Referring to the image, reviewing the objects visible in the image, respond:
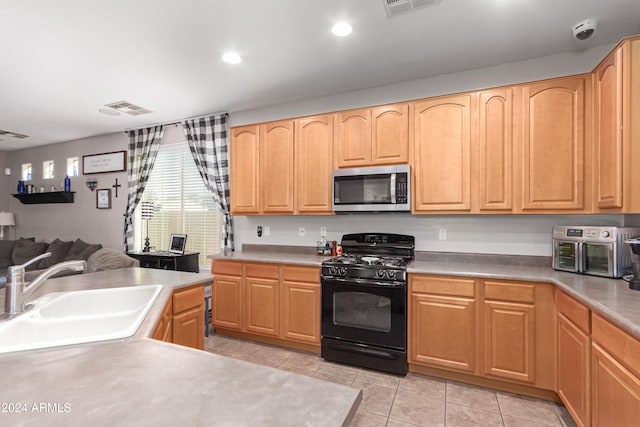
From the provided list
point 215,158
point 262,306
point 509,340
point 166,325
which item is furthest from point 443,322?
point 215,158

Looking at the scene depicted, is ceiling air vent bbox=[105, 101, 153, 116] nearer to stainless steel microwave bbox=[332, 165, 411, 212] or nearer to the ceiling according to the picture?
the ceiling

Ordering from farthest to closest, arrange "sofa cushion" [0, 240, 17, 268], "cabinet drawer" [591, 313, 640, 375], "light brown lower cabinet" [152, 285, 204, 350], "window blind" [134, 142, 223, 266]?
"sofa cushion" [0, 240, 17, 268], "window blind" [134, 142, 223, 266], "light brown lower cabinet" [152, 285, 204, 350], "cabinet drawer" [591, 313, 640, 375]

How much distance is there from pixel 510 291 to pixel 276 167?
2.40 m

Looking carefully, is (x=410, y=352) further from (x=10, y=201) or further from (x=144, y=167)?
(x=10, y=201)

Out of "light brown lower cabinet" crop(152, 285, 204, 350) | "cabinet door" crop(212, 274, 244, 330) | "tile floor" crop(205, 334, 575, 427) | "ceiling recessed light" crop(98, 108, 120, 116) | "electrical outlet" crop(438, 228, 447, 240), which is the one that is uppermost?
"ceiling recessed light" crop(98, 108, 120, 116)

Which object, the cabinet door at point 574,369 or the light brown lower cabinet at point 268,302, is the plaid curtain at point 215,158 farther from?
the cabinet door at point 574,369

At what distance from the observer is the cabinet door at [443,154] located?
2668 millimetres

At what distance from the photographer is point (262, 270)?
321cm

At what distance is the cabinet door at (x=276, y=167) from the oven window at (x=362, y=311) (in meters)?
1.13

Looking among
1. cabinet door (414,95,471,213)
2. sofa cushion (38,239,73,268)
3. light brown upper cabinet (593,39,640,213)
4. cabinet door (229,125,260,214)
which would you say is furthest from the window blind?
light brown upper cabinet (593,39,640,213)

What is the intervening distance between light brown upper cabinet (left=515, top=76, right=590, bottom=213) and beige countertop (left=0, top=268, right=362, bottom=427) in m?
2.40

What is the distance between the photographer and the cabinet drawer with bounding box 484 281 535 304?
7.38ft

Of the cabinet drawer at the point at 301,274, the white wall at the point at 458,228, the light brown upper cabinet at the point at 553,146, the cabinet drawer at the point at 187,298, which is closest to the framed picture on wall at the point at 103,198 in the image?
the white wall at the point at 458,228

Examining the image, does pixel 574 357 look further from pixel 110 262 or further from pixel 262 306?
pixel 110 262
